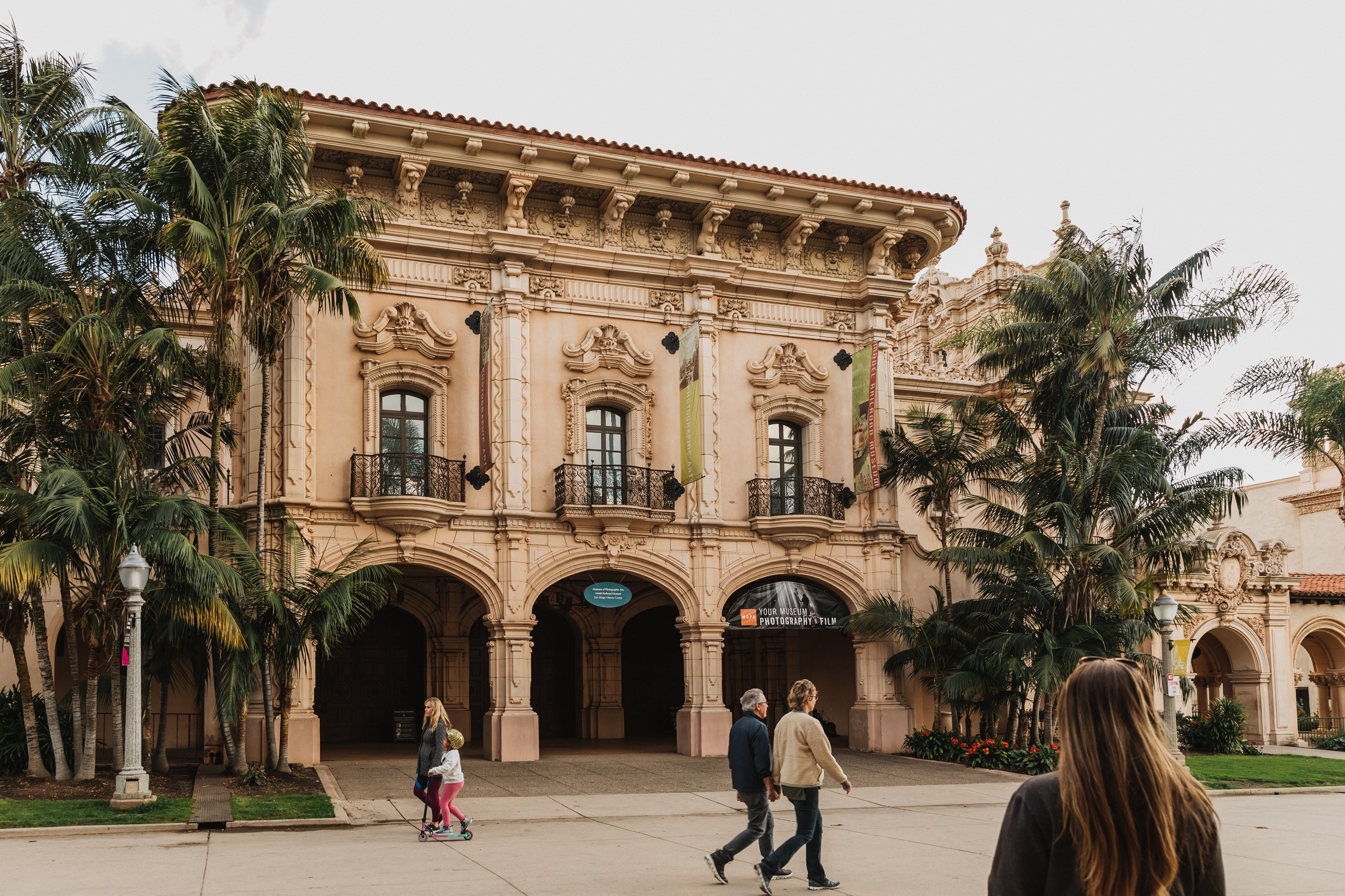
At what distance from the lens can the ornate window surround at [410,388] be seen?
2228cm

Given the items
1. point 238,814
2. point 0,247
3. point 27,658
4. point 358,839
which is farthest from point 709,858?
point 27,658

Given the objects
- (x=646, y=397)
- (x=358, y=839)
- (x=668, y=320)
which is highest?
(x=668, y=320)

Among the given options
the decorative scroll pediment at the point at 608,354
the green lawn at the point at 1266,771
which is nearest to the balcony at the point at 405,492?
the decorative scroll pediment at the point at 608,354

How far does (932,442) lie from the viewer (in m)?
25.0

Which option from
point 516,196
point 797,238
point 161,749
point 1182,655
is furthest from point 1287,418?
point 161,749

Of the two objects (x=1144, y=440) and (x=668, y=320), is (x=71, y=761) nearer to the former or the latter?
(x=668, y=320)

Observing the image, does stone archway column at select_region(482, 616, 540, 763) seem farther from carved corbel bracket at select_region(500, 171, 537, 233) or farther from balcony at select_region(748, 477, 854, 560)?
carved corbel bracket at select_region(500, 171, 537, 233)

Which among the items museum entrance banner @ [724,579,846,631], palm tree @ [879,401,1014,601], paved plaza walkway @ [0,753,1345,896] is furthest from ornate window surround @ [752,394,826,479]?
paved plaza walkway @ [0,753,1345,896]

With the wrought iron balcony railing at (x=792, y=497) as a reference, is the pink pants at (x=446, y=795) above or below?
below

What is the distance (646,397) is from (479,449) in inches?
143

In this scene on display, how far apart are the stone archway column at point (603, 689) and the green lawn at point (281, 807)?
11637mm

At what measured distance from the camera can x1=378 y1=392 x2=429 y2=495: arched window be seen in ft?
72.1

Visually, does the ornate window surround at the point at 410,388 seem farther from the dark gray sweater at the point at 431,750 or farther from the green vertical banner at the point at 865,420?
the dark gray sweater at the point at 431,750

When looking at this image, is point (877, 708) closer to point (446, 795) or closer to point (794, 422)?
point (794, 422)
